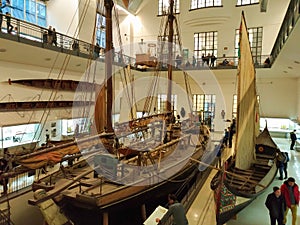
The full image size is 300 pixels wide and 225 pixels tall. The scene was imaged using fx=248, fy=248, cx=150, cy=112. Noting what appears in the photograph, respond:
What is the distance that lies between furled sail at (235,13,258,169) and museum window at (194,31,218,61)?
498 inches

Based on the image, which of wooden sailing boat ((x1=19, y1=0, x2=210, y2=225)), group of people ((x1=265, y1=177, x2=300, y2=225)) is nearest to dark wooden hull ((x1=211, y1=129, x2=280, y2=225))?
group of people ((x1=265, y1=177, x2=300, y2=225))

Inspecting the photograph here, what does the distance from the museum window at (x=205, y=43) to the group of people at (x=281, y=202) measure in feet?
48.4

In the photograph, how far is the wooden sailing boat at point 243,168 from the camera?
4434 millimetres

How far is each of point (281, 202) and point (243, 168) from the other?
1.94 meters

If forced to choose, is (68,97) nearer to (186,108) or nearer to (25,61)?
(25,61)

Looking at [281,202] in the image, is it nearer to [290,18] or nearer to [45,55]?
[290,18]

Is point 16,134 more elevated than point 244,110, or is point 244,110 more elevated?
point 244,110

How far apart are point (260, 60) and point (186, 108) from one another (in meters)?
6.18

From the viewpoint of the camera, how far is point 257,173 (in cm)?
654

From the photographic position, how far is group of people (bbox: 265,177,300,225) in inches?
171

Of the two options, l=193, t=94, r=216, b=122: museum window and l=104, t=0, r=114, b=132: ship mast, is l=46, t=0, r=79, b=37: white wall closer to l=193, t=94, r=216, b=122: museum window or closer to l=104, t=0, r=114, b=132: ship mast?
l=104, t=0, r=114, b=132: ship mast

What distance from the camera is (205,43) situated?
18.6 m

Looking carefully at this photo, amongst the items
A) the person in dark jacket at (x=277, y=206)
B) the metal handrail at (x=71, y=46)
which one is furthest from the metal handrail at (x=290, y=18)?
the metal handrail at (x=71, y=46)

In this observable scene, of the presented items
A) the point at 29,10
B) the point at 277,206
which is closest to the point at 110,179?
the point at 277,206
